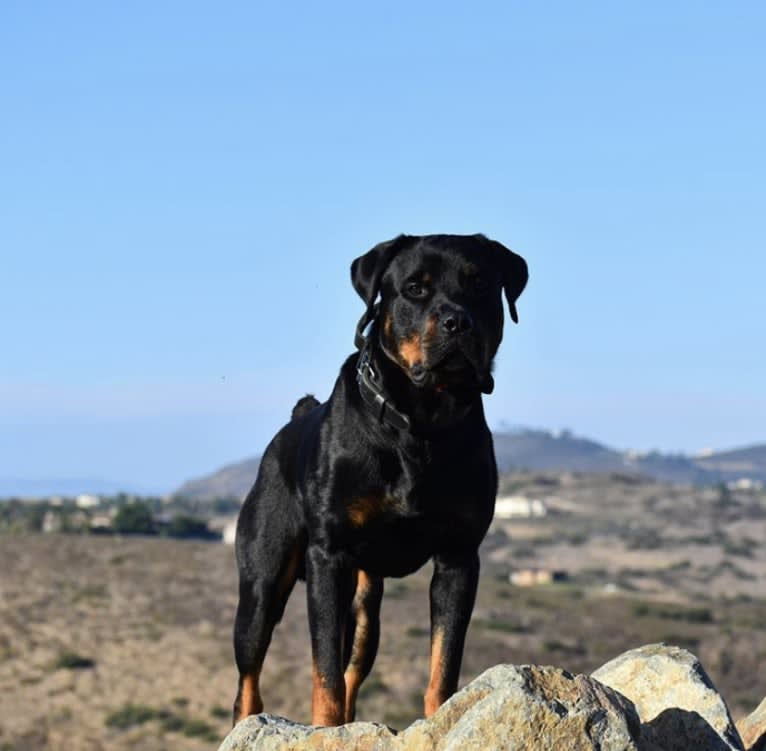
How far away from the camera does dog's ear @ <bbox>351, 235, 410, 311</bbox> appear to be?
7.38 meters

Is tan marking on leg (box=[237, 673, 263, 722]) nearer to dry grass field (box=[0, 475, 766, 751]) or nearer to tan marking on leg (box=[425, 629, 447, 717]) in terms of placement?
tan marking on leg (box=[425, 629, 447, 717])

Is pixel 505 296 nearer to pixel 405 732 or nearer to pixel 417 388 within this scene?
pixel 417 388

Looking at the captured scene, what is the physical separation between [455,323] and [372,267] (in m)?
0.62

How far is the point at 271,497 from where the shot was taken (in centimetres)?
840

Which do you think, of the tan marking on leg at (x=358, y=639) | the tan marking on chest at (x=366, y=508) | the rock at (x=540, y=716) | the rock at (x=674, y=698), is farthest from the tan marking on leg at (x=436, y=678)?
the rock at (x=540, y=716)

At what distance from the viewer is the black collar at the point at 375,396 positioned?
24.0 feet

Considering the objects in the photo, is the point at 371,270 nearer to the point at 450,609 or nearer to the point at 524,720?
the point at 450,609

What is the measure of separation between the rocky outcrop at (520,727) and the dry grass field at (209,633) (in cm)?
4114

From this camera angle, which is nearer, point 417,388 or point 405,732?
point 405,732

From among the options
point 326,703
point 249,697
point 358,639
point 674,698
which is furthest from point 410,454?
point 249,697

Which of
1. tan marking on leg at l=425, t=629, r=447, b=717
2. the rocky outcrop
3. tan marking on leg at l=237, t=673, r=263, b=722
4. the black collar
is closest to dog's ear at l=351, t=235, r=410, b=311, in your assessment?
the black collar

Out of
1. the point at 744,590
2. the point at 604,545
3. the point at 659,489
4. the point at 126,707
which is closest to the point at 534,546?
the point at 604,545

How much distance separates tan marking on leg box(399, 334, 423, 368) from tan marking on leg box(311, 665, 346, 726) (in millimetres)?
1381

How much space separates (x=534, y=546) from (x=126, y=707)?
1935 inches
